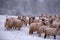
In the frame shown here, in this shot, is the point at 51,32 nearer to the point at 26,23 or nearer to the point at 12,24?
the point at 12,24

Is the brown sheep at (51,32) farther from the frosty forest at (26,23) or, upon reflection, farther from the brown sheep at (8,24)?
the brown sheep at (8,24)

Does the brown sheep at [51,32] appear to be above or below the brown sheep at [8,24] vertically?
below

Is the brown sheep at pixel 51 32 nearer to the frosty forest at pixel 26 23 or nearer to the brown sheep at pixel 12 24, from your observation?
the frosty forest at pixel 26 23

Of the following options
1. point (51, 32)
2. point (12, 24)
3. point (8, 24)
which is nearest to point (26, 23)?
point (12, 24)

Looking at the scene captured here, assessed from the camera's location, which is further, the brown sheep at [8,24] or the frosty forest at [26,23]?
the brown sheep at [8,24]

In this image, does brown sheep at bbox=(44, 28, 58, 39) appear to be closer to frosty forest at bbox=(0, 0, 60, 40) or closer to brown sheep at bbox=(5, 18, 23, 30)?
frosty forest at bbox=(0, 0, 60, 40)

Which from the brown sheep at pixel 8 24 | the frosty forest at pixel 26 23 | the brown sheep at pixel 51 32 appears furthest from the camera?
the brown sheep at pixel 8 24

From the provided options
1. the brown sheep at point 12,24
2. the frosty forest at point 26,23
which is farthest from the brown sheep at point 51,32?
the brown sheep at point 12,24

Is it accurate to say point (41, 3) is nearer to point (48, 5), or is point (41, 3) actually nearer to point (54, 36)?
point (48, 5)

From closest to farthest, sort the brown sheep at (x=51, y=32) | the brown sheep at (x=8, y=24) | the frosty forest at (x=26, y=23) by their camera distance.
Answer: the frosty forest at (x=26, y=23) → the brown sheep at (x=51, y=32) → the brown sheep at (x=8, y=24)

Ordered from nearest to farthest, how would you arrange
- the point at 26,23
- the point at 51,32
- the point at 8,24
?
1. the point at 51,32
2. the point at 8,24
3. the point at 26,23

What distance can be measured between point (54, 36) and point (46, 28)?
176 millimetres

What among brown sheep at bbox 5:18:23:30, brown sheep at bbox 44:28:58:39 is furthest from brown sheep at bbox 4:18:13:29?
brown sheep at bbox 44:28:58:39

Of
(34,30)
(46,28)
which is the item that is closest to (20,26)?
(34,30)
